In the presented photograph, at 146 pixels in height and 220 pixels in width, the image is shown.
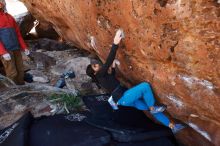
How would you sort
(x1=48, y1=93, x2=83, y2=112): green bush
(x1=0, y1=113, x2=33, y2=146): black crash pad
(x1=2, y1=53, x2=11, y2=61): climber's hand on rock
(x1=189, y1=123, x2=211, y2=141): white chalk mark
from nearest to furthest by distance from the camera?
(x1=189, y1=123, x2=211, y2=141): white chalk mark → (x1=0, y1=113, x2=33, y2=146): black crash pad → (x1=48, y1=93, x2=83, y2=112): green bush → (x1=2, y1=53, x2=11, y2=61): climber's hand on rock

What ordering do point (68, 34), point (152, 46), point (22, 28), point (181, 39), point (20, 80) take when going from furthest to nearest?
point (22, 28) < point (68, 34) < point (20, 80) < point (152, 46) < point (181, 39)

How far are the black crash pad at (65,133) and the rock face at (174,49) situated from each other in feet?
3.25

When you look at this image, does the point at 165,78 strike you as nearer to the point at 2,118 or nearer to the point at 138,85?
the point at 138,85

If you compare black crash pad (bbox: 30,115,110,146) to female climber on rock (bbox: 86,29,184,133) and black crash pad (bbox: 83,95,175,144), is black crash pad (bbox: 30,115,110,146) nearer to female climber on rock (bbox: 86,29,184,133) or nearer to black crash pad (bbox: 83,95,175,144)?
black crash pad (bbox: 83,95,175,144)

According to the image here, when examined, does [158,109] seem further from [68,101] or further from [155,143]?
[68,101]

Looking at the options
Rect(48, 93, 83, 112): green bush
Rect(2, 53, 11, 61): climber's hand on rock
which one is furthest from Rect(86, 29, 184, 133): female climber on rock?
Rect(2, 53, 11, 61): climber's hand on rock

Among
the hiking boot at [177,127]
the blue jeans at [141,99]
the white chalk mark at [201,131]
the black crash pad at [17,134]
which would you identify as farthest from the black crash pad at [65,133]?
the white chalk mark at [201,131]

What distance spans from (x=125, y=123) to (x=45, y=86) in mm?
2425

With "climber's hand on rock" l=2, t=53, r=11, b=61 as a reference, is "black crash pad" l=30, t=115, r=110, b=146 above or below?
below

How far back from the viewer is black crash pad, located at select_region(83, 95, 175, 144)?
4.85m

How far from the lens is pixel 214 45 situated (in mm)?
3662

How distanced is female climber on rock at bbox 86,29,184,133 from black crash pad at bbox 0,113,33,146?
3.97 feet

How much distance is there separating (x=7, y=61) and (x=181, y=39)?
3948 mm

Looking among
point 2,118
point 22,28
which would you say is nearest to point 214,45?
point 2,118
